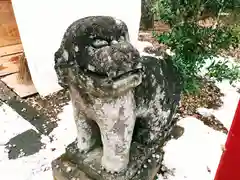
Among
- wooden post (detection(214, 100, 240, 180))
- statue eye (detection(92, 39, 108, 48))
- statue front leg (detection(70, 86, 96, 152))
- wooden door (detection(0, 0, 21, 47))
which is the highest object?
statue eye (detection(92, 39, 108, 48))

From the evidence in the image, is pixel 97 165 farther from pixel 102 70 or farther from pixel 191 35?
pixel 191 35

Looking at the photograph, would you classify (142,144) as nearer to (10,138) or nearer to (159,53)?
(10,138)

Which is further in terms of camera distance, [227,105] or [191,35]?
[227,105]

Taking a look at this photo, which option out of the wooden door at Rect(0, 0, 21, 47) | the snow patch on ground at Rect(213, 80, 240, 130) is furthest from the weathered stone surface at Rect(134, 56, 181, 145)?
the wooden door at Rect(0, 0, 21, 47)

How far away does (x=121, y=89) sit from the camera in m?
0.88

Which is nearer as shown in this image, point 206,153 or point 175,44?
point 206,153

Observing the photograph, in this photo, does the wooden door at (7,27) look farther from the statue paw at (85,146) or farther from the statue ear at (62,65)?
the statue ear at (62,65)

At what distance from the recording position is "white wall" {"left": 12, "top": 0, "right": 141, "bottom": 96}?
1.66m

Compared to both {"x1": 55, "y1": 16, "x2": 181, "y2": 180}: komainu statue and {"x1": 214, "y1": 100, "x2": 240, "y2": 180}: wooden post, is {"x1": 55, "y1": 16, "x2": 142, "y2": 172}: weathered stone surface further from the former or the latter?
{"x1": 214, "y1": 100, "x2": 240, "y2": 180}: wooden post

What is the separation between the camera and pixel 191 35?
153cm

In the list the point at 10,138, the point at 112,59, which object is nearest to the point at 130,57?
the point at 112,59

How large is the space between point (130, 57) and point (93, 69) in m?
0.10

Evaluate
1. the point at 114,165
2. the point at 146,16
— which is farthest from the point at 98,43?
the point at 146,16

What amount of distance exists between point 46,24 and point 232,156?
50.4 inches
